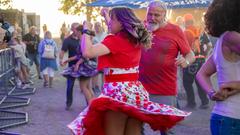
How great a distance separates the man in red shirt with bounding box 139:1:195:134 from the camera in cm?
536

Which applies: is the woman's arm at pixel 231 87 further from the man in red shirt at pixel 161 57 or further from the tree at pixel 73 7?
the tree at pixel 73 7

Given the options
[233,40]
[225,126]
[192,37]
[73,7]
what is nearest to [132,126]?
[225,126]

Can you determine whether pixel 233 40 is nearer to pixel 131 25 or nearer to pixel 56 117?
pixel 131 25

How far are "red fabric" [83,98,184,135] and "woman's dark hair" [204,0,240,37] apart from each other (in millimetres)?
1382

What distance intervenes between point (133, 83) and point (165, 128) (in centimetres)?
49

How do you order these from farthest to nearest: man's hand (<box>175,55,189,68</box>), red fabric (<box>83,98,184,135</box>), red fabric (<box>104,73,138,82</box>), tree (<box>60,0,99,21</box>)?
tree (<box>60,0,99,21</box>) → man's hand (<box>175,55,189,68</box>) → red fabric (<box>104,73,138,82</box>) → red fabric (<box>83,98,184,135</box>)

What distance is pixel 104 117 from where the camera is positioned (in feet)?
13.6

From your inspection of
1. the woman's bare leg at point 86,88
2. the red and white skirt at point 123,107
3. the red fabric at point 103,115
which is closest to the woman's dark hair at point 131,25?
the red and white skirt at point 123,107

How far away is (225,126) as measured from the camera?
297 centimetres

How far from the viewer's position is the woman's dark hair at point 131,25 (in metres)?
4.25

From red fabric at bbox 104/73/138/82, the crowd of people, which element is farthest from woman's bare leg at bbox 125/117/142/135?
red fabric at bbox 104/73/138/82

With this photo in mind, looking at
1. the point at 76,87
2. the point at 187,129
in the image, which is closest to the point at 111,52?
the point at 187,129

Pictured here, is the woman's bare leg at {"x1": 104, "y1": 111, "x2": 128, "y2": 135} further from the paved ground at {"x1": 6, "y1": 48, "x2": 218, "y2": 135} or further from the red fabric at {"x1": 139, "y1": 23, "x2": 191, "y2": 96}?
the paved ground at {"x1": 6, "y1": 48, "x2": 218, "y2": 135}

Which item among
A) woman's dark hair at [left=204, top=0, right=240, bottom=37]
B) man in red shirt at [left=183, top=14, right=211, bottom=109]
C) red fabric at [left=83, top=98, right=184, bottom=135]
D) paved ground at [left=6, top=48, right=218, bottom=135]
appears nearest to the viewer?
woman's dark hair at [left=204, top=0, right=240, bottom=37]
